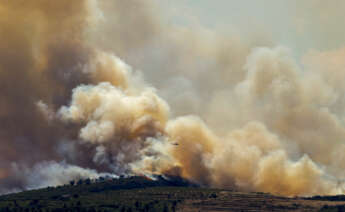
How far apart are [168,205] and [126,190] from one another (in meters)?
22.8

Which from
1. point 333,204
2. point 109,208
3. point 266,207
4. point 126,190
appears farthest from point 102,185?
point 333,204

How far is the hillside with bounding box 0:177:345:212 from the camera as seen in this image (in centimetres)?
17262

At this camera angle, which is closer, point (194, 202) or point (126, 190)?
point (194, 202)

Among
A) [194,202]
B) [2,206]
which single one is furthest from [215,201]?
[2,206]

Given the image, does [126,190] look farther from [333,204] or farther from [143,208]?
[333,204]

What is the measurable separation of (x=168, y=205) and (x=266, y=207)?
919 inches

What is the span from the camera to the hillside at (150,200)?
17262 cm

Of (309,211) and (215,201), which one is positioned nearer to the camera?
(309,211)

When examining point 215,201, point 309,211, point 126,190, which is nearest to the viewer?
point 309,211

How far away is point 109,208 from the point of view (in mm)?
171125

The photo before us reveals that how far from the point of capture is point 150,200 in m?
180

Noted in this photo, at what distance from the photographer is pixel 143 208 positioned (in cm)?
17162

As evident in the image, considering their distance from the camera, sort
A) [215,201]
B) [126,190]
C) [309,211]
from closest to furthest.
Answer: [309,211], [215,201], [126,190]

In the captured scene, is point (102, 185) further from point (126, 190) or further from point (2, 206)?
point (2, 206)
